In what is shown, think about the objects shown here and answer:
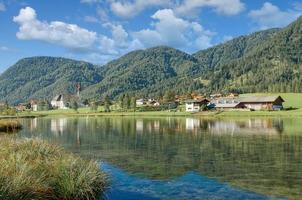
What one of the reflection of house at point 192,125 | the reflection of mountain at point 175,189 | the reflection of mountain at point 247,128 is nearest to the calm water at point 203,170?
the reflection of mountain at point 175,189

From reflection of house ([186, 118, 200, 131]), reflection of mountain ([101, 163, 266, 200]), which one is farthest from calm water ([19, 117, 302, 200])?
reflection of house ([186, 118, 200, 131])

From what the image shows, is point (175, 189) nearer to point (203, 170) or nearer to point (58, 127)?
point (203, 170)

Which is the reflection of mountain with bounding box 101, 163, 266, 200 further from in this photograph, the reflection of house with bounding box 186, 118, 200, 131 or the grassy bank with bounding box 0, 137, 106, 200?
the reflection of house with bounding box 186, 118, 200, 131

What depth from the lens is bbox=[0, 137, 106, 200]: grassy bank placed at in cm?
2014

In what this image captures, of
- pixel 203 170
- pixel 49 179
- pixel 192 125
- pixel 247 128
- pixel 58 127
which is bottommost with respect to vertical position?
pixel 203 170

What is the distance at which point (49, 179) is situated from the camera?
79.0 feet

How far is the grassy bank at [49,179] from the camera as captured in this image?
20141mm

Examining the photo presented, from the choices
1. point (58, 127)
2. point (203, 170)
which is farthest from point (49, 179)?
point (58, 127)

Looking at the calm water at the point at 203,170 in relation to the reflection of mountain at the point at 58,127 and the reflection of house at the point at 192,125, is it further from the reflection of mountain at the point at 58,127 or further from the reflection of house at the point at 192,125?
the reflection of house at the point at 192,125

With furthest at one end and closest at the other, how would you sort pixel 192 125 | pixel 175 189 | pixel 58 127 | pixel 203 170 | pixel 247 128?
1. pixel 192 125
2. pixel 58 127
3. pixel 247 128
4. pixel 203 170
5. pixel 175 189

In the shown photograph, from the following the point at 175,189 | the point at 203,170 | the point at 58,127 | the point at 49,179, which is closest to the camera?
the point at 49,179

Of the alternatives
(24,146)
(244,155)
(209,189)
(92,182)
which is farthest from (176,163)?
(92,182)

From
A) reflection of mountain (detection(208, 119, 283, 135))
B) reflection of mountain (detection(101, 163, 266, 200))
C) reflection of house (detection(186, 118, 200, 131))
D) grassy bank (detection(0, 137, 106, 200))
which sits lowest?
reflection of mountain (detection(101, 163, 266, 200))

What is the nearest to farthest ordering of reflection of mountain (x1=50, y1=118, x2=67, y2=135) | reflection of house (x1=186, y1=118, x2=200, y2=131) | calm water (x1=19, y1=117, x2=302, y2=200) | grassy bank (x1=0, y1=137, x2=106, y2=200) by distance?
grassy bank (x1=0, y1=137, x2=106, y2=200)
calm water (x1=19, y1=117, x2=302, y2=200)
reflection of mountain (x1=50, y1=118, x2=67, y2=135)
reflection of house (x1=186, y1=118, x2=200, y2=131)
